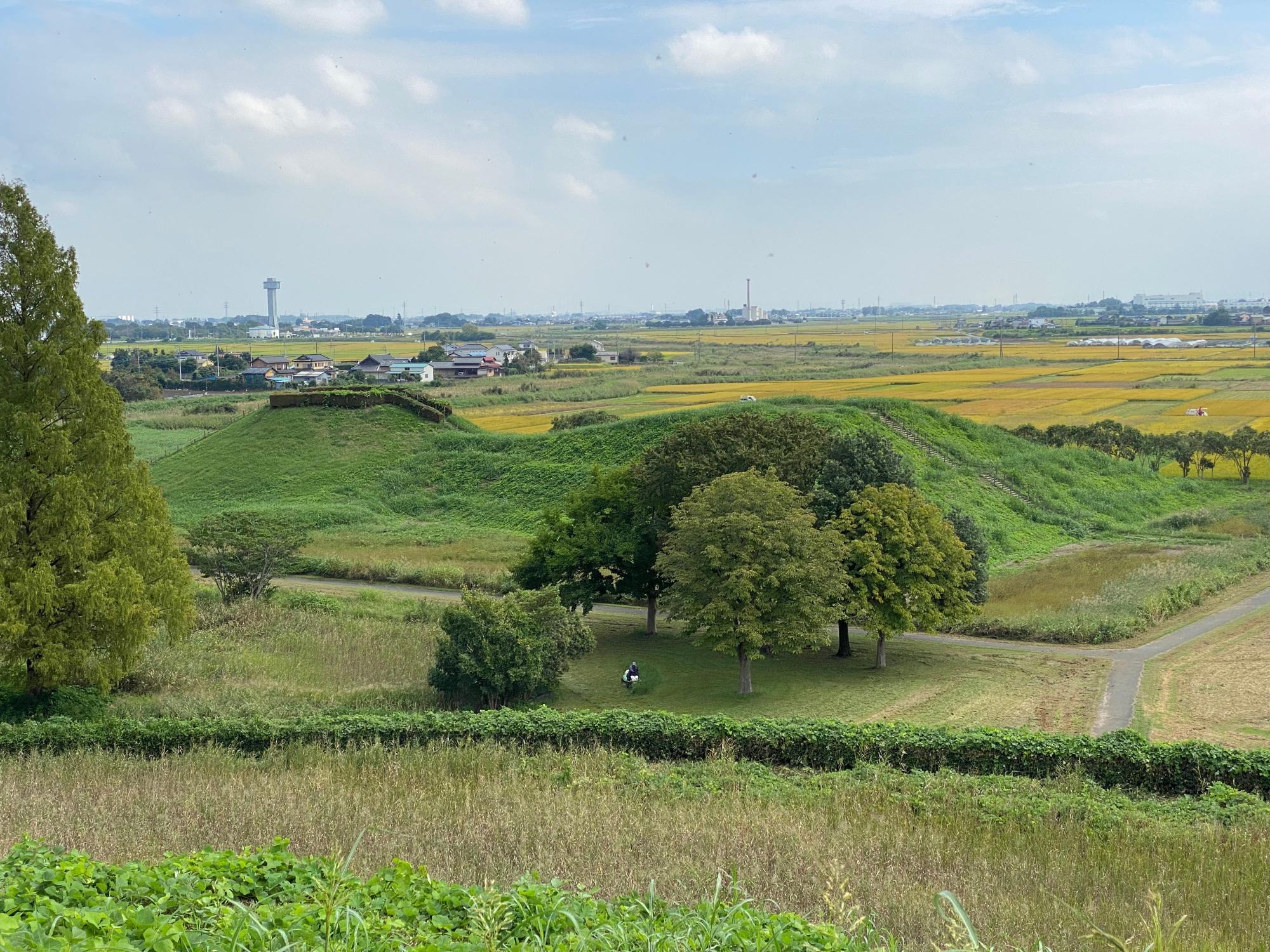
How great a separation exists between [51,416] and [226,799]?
30.6ft

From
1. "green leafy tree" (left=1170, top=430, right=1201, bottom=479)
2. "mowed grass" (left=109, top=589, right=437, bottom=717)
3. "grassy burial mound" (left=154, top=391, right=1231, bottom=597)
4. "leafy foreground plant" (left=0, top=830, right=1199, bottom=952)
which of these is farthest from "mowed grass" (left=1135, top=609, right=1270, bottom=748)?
"green leafy tree" (left=1170, top=430, right=1201, bottom=479)

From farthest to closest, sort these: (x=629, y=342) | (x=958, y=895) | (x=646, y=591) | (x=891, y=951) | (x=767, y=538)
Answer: (x=629, y=342) < (x=646, y=591) < (x=767, y=538) < (x=958, y=895) < (x=891, y=951)

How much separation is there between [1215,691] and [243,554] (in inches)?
1004

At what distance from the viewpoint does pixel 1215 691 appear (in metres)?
24.7

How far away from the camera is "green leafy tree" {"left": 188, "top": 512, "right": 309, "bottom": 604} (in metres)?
32.3

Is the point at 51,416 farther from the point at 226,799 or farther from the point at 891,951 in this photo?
the point at 891,951

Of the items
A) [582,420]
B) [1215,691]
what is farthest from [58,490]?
[582,420]

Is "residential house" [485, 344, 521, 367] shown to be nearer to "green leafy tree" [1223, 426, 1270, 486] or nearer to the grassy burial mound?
the grassy burial mound

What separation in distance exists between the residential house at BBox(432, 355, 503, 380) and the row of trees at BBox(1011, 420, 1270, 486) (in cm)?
6950

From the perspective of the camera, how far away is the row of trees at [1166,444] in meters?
56.4

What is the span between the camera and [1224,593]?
3450 cm

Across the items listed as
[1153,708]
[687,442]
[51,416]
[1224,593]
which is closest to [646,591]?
[687,442]

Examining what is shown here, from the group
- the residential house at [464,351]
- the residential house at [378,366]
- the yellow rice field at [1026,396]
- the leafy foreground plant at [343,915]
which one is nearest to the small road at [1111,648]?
the leafy foreground plant at [343,915]

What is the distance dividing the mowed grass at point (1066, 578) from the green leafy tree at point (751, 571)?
341 inches
